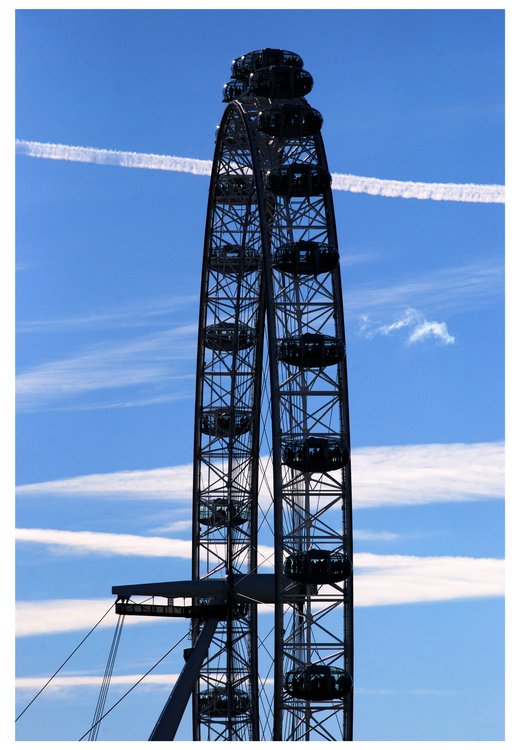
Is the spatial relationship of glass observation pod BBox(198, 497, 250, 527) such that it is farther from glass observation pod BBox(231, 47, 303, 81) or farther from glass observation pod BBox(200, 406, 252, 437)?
glass observation pod BBox(231, 47, 303, 81)

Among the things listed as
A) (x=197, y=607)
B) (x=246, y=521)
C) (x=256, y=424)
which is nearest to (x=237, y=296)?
(x=256, y=424)

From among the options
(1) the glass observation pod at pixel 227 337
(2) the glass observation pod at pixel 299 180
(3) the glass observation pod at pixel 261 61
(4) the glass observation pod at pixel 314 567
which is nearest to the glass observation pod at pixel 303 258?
(2) the glass observation pod at pixel 299 180

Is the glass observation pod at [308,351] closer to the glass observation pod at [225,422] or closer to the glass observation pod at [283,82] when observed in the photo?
the glass observation pod at [283,82]

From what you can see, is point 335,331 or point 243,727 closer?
point 335,331

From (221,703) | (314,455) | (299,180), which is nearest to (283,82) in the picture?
(299,180)

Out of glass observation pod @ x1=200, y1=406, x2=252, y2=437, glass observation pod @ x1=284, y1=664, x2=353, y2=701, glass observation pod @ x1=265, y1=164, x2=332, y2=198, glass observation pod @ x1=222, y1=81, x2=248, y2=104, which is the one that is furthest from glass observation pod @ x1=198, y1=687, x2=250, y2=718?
glass observation pod @ x1=222, y1=81, x2=248, y2=104

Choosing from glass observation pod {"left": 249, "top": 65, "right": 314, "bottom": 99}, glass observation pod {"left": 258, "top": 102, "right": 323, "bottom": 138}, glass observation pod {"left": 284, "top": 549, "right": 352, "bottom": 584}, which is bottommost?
glass observation pod {"left": 284, "top": 549, "right": 352, "bottom": 584}
